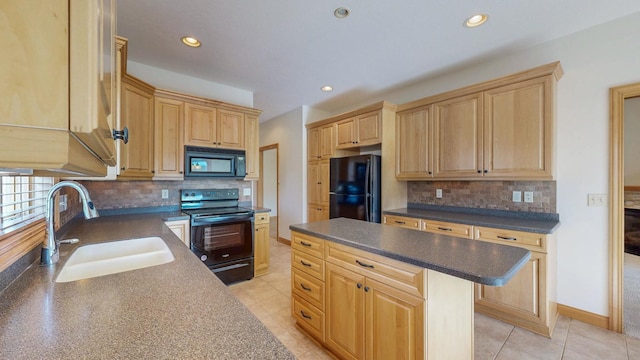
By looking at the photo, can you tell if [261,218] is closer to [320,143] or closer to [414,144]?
[320,143]

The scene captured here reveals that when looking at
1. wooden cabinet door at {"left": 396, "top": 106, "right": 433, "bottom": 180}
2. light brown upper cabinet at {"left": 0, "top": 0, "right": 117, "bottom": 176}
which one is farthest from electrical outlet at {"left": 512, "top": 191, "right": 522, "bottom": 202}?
light brown upper cabinet at {"left": 0, "top": 0, "right": 117, "bottom": 176}

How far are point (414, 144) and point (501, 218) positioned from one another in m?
1.23

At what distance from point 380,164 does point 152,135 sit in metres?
2.72

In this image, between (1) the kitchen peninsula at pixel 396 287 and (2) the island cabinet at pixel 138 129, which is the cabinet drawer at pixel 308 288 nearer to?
(1) the kitchen peninsula at pixel 396 287

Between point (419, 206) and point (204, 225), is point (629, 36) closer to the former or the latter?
point (419, 206)

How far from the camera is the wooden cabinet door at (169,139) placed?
278 centimetres

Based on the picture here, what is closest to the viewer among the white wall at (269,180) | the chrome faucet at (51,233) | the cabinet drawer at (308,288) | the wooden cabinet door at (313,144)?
the chrome faucet at (51,233)

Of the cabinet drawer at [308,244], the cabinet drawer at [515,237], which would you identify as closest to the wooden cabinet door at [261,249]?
the cabinet drawer at [308,244]

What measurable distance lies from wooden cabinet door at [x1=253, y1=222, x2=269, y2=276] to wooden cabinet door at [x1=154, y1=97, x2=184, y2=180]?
112cm

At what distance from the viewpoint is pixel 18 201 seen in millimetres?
1128

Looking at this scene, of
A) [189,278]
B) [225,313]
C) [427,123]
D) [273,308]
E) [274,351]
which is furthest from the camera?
[427,123]

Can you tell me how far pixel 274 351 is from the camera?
59 cm

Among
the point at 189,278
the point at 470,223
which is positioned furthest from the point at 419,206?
the point at 189,278

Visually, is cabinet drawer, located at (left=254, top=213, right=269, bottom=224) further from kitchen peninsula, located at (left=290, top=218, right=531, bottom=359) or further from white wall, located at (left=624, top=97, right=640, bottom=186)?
white wall, located at (left=624, top=97, right=640, bottom=186)
